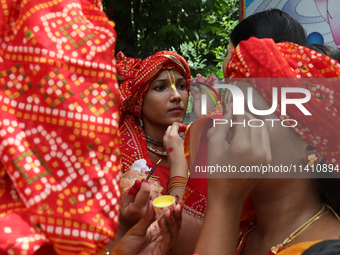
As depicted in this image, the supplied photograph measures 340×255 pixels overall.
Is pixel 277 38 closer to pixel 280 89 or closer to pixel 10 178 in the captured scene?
pixel 280 89

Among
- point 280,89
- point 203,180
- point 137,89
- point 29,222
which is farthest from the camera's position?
point 137,89

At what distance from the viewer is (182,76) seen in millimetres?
3012

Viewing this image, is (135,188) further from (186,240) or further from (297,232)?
(297,232)

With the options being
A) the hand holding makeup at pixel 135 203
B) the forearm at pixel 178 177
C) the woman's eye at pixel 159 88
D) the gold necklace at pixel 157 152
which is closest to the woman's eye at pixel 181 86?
the woman's eye at pixel 159 88

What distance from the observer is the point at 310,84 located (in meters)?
1.23

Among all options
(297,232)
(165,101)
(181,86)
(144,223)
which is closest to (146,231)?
(144,223)

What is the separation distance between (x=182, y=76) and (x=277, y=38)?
3.97 ft

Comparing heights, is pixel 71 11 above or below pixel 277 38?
above

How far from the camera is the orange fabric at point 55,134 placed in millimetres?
788

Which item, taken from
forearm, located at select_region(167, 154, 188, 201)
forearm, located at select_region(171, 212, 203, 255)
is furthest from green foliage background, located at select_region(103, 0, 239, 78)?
forearm, located at select_region(171, 212, 203, 255)

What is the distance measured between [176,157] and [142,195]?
98 centimetres

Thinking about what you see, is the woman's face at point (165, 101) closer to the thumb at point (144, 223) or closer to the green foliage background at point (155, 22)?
the green foliage background at point (155, 22)

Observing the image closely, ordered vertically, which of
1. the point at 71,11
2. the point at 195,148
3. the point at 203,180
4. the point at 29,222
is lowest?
the point at 203,180

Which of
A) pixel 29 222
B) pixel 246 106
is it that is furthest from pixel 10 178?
pixel 246 106
